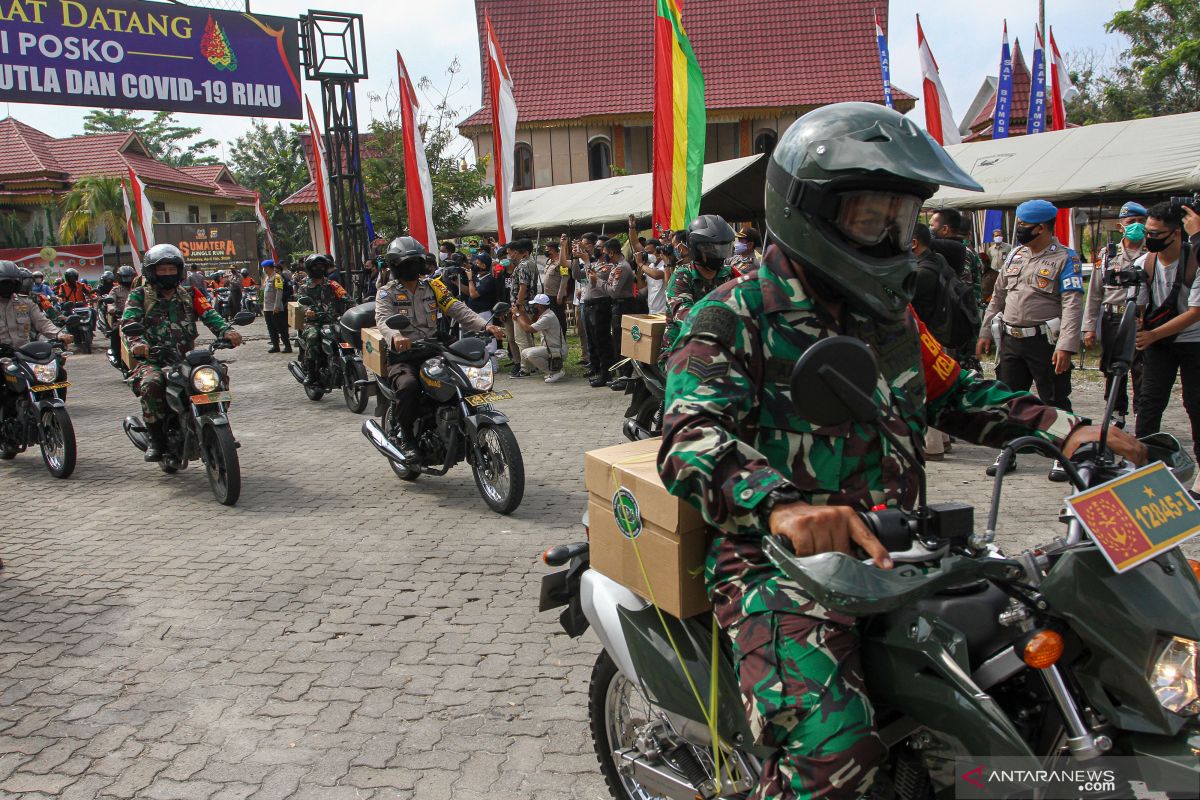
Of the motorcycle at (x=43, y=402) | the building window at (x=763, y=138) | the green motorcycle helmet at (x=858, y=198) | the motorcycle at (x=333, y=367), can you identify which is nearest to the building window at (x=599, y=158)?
the building window at (x=763, y=138)

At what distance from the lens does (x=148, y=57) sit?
15.3m

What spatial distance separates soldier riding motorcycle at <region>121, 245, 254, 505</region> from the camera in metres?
7.43

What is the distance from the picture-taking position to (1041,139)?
14.5 meters

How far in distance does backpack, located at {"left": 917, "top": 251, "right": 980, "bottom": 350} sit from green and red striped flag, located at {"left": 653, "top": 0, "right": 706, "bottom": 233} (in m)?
4.82

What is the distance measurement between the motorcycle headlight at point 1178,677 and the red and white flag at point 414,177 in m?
12.4

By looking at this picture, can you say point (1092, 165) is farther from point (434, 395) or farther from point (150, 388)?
point (150, 388)

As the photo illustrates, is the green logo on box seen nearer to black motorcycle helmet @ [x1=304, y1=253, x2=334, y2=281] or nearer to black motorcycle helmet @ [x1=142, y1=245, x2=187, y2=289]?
black motorcycle helmet @ [x1=142, y1=245, x2=187, y2=289]

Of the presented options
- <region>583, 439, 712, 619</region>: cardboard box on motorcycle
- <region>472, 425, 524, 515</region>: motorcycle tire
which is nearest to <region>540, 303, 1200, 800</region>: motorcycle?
<region>583, 439, 712, 619</region>: cardboard box on motorcycle

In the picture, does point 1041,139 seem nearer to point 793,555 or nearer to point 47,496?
point 47,496

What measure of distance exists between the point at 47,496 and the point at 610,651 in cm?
695

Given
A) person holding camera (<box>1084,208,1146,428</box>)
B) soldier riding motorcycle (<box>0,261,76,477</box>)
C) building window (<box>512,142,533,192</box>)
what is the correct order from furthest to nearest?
building window (<box>512,142,533,192</box>) < soldier riding motorcycle (<box>0,261,76,477</box>) < person holding camera (<box>1084,208,1146,428</box>)

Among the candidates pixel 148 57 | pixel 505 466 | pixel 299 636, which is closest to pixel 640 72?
pixel 148 57

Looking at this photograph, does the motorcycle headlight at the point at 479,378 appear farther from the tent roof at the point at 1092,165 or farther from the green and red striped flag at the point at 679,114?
the tent roof at the point at 1092,165

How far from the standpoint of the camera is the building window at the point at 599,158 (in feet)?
125
